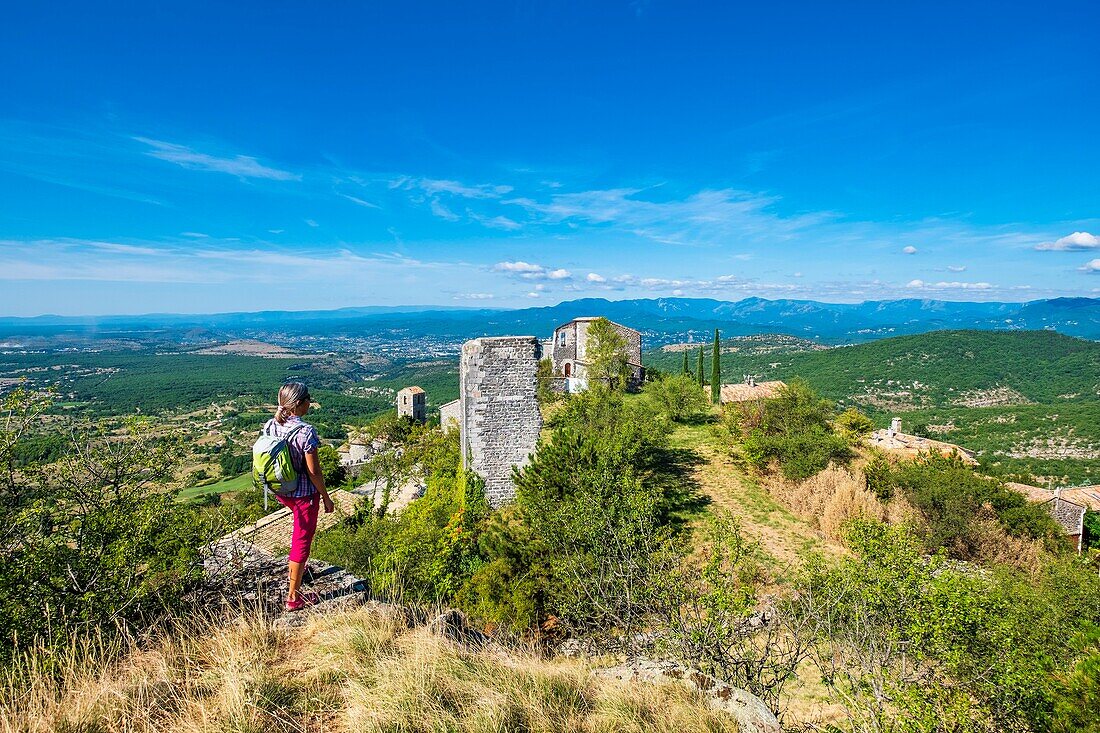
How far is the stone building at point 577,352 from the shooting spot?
31125 millimetres

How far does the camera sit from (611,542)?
9281 millimetres

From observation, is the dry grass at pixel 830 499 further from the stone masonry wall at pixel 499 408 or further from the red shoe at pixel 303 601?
the red shoe at pixel 303 601

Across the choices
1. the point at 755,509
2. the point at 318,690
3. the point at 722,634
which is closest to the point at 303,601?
the point at 318,690

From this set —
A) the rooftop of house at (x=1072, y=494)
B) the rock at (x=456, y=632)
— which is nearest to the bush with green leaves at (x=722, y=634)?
the rock at (x=456, y=632)

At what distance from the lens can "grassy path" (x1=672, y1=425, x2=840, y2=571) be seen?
12188 millimetres

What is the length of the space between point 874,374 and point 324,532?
98.4m

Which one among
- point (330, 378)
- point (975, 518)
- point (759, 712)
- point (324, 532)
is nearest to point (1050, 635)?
point (975, 518)

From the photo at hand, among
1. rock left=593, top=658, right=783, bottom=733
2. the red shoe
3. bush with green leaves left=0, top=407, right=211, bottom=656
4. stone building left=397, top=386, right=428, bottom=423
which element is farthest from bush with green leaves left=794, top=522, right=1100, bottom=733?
stone building left=397, top=386, right=428, bottom=423

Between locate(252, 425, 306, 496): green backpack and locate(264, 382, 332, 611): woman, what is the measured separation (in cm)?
4

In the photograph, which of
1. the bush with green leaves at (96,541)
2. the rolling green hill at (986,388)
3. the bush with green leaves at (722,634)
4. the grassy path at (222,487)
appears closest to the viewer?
the bush with green leaves at (96,541)

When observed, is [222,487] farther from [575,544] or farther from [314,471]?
[314,471]

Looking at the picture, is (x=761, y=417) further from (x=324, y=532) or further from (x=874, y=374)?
(x=874, y=374)

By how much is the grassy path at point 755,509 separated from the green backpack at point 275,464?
401 inches

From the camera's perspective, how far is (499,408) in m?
14.0
